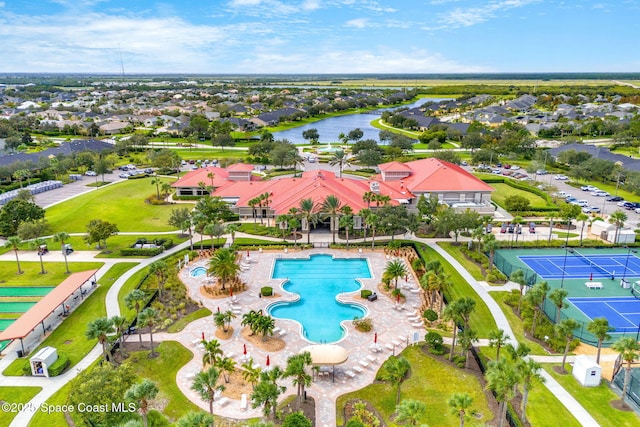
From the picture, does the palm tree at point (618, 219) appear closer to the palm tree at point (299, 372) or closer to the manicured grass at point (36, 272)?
the palm tree at point (299, 372)

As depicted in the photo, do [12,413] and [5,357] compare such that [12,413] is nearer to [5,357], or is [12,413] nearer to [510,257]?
[5,357]

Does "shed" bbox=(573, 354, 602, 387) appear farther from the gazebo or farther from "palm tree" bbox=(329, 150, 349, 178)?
"palm tree" bbox=(329, 150, 349, 178)

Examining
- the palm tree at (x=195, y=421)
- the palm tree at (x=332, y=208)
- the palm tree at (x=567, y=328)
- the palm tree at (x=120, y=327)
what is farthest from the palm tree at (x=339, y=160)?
the palm tree at (x=195, y=421)

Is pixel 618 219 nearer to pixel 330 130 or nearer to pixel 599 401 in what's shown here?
pixel 599 401

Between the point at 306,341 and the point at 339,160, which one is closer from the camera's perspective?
the point at 306,341

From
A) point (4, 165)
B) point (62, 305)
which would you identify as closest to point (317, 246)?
point (62, 305)

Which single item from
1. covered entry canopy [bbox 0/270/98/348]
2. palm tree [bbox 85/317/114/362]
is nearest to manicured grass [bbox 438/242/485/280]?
palm tree [bbox 85/317/114/362]

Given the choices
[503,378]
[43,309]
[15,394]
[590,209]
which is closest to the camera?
[503,378]

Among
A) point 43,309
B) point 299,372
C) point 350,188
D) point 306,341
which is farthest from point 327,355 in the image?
point 350,188
